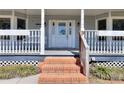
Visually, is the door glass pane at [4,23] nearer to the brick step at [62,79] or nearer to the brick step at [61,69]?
the brick step at [61,69]

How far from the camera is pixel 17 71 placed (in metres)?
13.6

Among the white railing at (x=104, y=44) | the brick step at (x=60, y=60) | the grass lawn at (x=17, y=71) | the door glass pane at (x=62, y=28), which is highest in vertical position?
the door glass pane at (x=62, y=28)

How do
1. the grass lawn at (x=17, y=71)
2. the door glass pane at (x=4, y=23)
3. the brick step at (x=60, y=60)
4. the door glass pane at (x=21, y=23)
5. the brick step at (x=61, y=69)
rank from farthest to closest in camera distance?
the door glass pane at (x=21, y=23) < the door glass pane at (x=4, y=23) < the brick step at (x=60, y=60) < the brick step at (x=61, y=69) < the grass lawn at (x=17, y=71)

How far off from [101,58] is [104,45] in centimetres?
94

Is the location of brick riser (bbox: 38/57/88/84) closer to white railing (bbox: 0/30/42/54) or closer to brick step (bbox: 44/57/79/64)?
brick step (bbox: 44/57/79/64)

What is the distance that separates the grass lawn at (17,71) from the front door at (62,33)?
674cm

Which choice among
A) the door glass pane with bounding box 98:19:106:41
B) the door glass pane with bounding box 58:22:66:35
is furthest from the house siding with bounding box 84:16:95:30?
the door glass pane with bounding box 58:22:66:35

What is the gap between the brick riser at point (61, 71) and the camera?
12094mm

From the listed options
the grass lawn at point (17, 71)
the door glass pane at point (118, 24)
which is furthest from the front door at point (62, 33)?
the grass lawn at point (17, 71)

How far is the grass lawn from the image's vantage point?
13.2 metres

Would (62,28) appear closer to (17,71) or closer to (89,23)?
(89,23)
